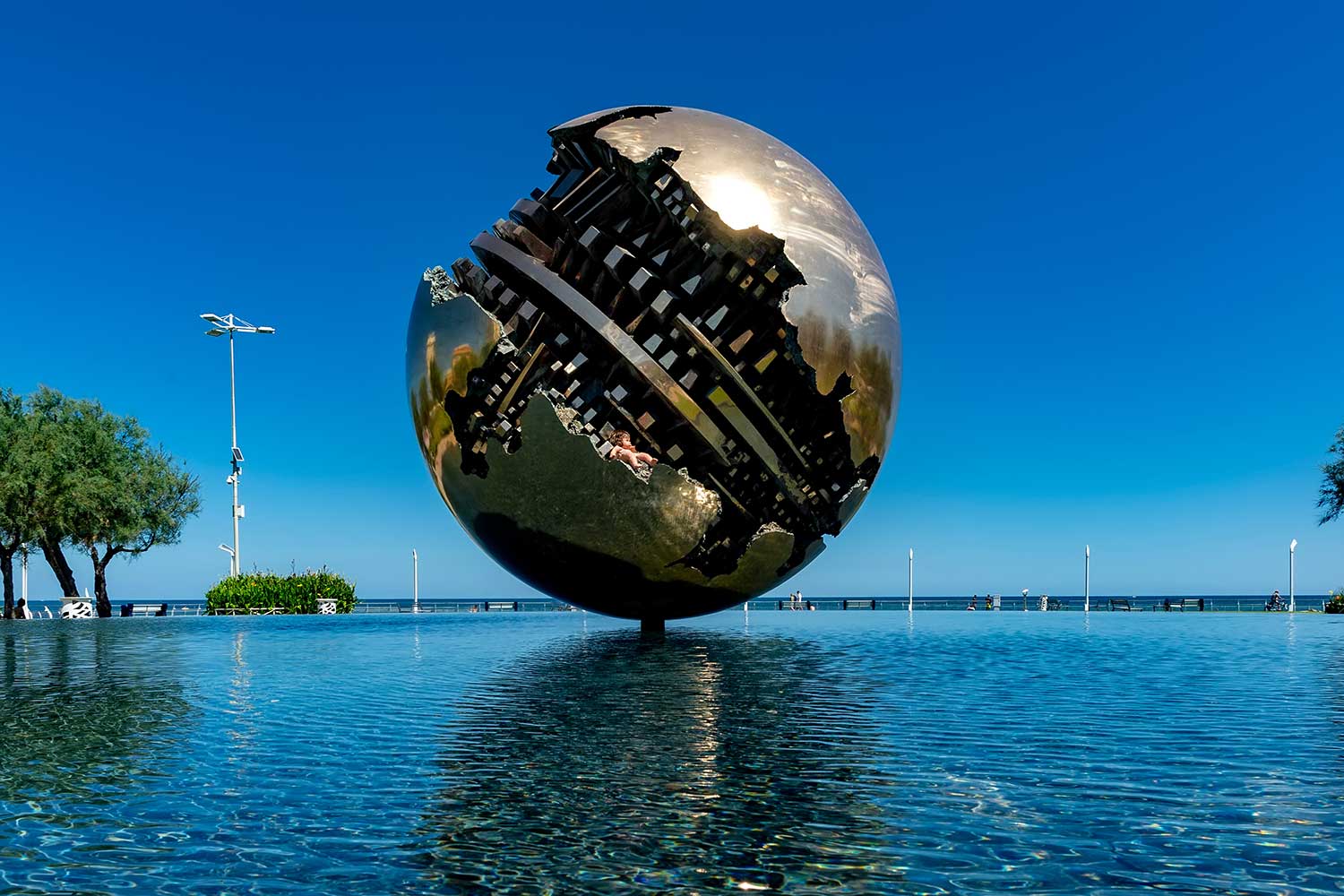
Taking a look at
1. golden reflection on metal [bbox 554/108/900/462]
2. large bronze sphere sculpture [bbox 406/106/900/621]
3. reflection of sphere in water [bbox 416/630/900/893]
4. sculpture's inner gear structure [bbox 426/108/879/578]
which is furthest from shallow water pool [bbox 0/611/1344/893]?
golden reflection on metal [bbox 554/108/900/462]

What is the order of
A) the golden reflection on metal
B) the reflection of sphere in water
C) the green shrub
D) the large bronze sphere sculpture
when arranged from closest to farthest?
the reflection of sphere in water, the large bronze sphere sculpture, the golden reflection on metal, the green shrub

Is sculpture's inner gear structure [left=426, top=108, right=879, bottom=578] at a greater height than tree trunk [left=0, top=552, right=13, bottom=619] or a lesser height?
greater

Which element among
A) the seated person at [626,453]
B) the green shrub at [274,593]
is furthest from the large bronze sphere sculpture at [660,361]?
the green shrub at [274,593]

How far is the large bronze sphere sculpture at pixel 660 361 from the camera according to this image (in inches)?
439

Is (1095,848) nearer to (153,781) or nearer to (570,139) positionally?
(153,781)

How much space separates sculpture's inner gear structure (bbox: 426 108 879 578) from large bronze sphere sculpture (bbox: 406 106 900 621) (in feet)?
0.08

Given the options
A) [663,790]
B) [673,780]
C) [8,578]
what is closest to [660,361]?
[673,780]

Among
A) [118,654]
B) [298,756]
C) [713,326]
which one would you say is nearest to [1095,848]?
[298,756]

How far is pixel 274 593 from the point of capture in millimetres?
35938

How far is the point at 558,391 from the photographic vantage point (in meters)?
11.4

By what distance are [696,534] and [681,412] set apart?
5.71ft

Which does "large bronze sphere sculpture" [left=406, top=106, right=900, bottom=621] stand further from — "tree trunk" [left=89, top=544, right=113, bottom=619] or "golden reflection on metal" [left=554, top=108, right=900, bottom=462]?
"tree trunk" [left=89, top=544, right=113, bottom=619]

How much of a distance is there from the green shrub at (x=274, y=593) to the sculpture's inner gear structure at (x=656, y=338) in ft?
88.9

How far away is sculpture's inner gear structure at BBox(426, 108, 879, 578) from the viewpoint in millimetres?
11031
